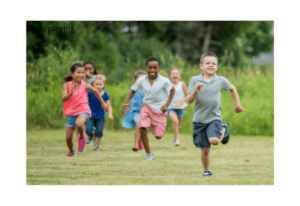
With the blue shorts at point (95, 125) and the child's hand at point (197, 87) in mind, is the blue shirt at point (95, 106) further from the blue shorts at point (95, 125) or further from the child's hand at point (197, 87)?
the child's hand at point (197, 87)

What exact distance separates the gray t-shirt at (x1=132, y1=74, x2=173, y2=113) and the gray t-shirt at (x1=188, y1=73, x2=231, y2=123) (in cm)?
154

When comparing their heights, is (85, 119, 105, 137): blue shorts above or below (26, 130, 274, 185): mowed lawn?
above

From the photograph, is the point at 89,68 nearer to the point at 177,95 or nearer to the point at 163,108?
the point at 177,95

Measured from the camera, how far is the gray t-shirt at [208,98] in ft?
19.5

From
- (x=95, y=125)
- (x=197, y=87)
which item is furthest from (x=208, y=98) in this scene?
(x=95, y=125)

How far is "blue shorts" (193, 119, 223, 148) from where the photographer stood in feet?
19.4

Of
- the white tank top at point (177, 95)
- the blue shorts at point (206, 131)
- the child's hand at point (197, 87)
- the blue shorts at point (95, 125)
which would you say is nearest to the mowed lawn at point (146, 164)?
the blue shorts at point (95, 125)

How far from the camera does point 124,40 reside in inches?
1164

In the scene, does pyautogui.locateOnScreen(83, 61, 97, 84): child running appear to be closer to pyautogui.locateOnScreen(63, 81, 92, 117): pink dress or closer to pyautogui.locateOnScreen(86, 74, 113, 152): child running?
pyautogui.locateOnScreen(86, 74, 113, 152): child running

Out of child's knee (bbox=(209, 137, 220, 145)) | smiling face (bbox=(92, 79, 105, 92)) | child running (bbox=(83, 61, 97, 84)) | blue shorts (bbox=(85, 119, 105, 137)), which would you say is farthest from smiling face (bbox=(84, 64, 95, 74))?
child's knee (bbox=(209, 137, 220, 145))

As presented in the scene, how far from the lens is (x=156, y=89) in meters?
7.50

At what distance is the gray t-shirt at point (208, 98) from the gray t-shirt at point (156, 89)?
154cm

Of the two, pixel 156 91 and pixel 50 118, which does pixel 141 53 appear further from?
pixel 156 91

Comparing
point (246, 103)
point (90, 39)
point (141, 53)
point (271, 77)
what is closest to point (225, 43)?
point (141, 53)
